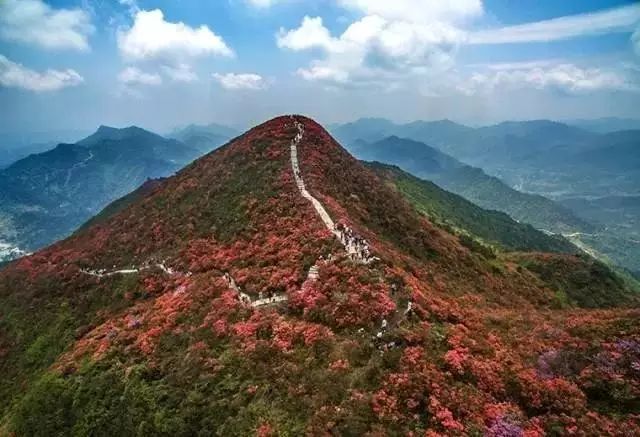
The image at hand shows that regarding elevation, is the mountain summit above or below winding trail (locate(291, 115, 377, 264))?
below

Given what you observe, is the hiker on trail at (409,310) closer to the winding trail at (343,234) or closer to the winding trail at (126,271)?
the winding trail at (343,234)

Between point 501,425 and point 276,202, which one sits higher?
point 276,202

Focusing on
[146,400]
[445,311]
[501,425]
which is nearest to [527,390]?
[501,425]

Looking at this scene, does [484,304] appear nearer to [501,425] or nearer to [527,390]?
[527,390]

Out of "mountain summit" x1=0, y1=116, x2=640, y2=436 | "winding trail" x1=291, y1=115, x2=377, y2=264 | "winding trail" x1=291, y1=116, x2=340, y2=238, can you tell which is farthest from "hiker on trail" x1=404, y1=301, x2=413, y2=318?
"winding trail" x1=291, y1=116, x2=340, y2=238

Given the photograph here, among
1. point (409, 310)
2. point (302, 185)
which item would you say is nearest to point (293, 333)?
point (409, 310)

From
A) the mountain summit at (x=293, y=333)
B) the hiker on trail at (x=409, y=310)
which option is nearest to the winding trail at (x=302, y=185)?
the mountain summit at (x=293, y=333)

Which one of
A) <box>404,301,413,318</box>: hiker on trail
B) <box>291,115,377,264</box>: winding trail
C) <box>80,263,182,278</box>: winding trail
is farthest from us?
<box>80,263,182,278</box>: winding trail

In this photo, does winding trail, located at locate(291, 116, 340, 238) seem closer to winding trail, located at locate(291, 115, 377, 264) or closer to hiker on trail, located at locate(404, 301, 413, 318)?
winding trail, located at locate(291, 115, 377, 264)
